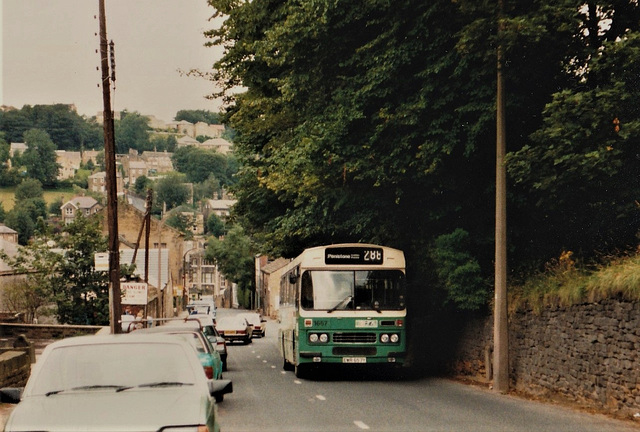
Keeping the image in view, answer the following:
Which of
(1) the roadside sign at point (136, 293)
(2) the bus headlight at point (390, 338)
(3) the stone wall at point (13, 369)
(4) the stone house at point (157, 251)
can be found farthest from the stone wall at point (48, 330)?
(4) the stone house at point (157, 251)

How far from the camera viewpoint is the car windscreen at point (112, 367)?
812 cm

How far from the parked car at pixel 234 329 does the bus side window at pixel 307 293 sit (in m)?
25.9

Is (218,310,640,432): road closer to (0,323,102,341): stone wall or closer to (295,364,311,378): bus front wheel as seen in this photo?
(295,364,311,378): bus front wheel

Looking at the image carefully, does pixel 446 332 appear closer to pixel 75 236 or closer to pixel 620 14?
pixel 620 14

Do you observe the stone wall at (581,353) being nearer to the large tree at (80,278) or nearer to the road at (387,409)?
the road at (387,409)

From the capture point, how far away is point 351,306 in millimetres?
22375

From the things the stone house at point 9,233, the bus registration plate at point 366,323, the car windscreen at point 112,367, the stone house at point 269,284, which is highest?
the stone house at point 9,233

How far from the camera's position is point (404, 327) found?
22.4 meters

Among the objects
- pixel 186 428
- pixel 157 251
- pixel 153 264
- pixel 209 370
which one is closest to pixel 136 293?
pixel 209 370

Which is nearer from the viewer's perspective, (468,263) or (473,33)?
(473,33)

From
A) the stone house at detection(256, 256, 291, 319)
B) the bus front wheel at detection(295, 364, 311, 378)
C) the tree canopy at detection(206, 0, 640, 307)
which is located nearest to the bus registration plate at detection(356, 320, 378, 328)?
the tree canopy at detection(206, 0, 640, 307)

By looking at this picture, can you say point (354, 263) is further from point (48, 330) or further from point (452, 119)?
point (48, 330)

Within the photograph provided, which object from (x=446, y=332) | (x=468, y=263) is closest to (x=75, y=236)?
(x=446, y=332)

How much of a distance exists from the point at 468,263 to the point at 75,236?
1006 inches
